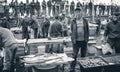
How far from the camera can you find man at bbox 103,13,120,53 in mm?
8656

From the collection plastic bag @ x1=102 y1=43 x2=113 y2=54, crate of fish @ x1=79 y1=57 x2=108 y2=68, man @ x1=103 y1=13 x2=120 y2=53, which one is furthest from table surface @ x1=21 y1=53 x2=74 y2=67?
man @ x1=103 y1=13 x2=120 y2=53

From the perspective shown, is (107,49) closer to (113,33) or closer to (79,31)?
(113,33)

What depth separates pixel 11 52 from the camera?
731 centimetres

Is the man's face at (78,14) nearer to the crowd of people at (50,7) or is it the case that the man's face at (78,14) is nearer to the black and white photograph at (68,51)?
the black and white photograph at (68,51)

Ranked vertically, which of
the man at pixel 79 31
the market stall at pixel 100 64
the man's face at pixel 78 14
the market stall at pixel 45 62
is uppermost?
the man's face at pixel 78 14

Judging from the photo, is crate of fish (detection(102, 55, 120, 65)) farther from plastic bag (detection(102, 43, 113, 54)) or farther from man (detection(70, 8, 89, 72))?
man (detection(70, 8, 89, 72))

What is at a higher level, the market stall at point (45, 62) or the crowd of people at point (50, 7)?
the crowd of people at point (50, 7)

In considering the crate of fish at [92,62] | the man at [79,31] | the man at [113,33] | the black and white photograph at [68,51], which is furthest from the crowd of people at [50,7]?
the crate of fish at [92,62]

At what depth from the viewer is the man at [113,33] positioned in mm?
8656

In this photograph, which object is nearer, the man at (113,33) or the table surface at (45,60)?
Answer: the table surface at (45,60)

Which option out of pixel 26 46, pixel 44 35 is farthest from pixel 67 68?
pixel 44 35

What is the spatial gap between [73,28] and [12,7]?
21501 mm

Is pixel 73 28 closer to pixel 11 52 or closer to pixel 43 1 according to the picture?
pixel 11 52

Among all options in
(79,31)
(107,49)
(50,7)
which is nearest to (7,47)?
(79,31)
